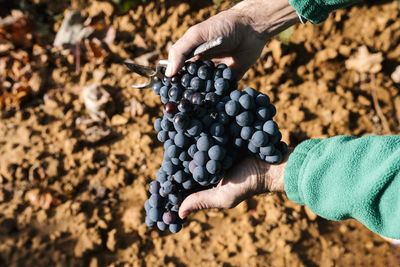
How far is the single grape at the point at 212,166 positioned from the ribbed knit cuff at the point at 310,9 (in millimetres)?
1111

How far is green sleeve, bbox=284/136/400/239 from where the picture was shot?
3.76 ft

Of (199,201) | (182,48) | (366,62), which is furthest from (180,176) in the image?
(366,62)

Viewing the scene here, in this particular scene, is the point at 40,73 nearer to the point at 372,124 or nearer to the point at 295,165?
the point at 295,165

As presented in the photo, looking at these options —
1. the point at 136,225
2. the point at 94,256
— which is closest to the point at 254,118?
the point at 136,225

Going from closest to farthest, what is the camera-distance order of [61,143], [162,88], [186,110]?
[186,110] → [162,88] → [61,143]

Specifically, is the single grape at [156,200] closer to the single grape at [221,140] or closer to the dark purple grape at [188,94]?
the single grape at [221,140]

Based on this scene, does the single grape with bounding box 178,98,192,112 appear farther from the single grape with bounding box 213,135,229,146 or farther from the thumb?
the thumb

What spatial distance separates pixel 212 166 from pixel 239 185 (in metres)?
0.31

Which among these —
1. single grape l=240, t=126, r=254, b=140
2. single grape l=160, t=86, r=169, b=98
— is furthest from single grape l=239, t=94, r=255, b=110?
single grape l=160, t=86, r=169, b=98

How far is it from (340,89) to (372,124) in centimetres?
46

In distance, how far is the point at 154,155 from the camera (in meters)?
2.86

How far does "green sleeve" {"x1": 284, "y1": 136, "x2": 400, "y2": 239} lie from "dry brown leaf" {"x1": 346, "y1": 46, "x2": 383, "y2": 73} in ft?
6.56

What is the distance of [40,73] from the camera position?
10.7ft

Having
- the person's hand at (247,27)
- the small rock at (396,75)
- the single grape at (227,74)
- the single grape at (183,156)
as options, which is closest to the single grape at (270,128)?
the single grape at (227,74)
